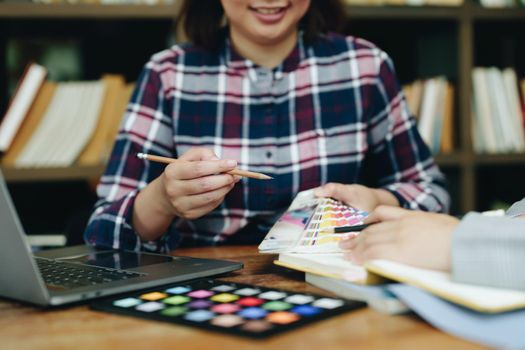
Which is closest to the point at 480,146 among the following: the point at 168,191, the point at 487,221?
the point at 168,191

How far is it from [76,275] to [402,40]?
1.65 metres

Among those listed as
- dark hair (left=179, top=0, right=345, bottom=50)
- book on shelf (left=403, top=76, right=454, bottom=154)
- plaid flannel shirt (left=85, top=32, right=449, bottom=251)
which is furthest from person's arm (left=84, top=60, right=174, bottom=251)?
book on shelf (left=403, top=76, right=454, bottom=154)

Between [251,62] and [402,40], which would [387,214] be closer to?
[251,62]

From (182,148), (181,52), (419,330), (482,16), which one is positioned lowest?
(419,330)

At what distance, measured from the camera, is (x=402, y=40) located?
2.18 meters

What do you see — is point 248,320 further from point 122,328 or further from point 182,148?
point 182,148

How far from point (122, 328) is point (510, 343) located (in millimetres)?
315

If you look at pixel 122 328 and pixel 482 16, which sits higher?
pixel 482 16

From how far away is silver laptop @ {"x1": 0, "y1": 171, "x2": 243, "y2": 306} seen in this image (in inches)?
25.0

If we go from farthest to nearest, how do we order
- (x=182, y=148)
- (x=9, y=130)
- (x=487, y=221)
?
1. (x=9, y=130)
2. (x=182, y=148)
3. (x=487, y=221)

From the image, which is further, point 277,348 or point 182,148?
point 182,148

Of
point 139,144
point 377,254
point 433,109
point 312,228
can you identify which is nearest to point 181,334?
point 377,254

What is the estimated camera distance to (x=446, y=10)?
201cm

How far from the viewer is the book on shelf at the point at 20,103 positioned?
69.7 inches
